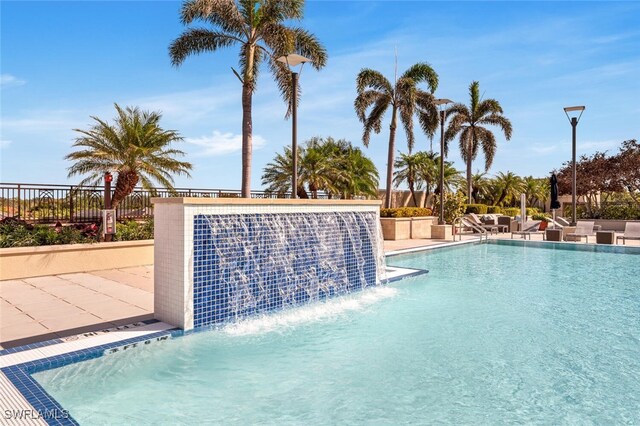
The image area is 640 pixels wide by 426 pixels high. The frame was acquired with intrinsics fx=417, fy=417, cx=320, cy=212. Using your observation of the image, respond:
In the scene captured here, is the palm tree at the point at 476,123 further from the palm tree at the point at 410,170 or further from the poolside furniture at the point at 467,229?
the poolside furniture at the point at 467,229

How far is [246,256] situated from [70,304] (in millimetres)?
2945

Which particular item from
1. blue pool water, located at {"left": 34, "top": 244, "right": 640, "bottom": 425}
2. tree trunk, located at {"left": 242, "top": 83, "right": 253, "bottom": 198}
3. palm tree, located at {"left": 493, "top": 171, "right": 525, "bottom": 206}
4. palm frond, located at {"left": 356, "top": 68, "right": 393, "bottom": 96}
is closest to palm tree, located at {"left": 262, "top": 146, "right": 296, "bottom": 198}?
palm frond, located at {"left": 356, "top": 68, "right": 393, "bottom": 96}

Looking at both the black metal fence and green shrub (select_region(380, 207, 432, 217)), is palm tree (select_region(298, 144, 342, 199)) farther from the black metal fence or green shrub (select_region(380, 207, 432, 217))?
the black metal fence

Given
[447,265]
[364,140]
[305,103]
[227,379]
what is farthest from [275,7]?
[227,379]

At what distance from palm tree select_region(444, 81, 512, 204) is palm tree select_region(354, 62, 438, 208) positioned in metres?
9.31

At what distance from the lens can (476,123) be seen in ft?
107

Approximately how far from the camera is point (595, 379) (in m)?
4.27

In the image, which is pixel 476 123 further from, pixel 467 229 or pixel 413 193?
pixel 467 229

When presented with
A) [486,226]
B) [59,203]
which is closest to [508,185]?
[486,226]

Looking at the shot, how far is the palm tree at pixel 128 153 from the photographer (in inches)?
605

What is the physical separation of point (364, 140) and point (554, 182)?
10.2 meters

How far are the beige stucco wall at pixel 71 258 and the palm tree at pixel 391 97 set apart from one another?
14.0 meters

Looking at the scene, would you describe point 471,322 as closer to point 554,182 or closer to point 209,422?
point 209,422

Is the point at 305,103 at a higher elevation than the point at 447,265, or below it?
higher
